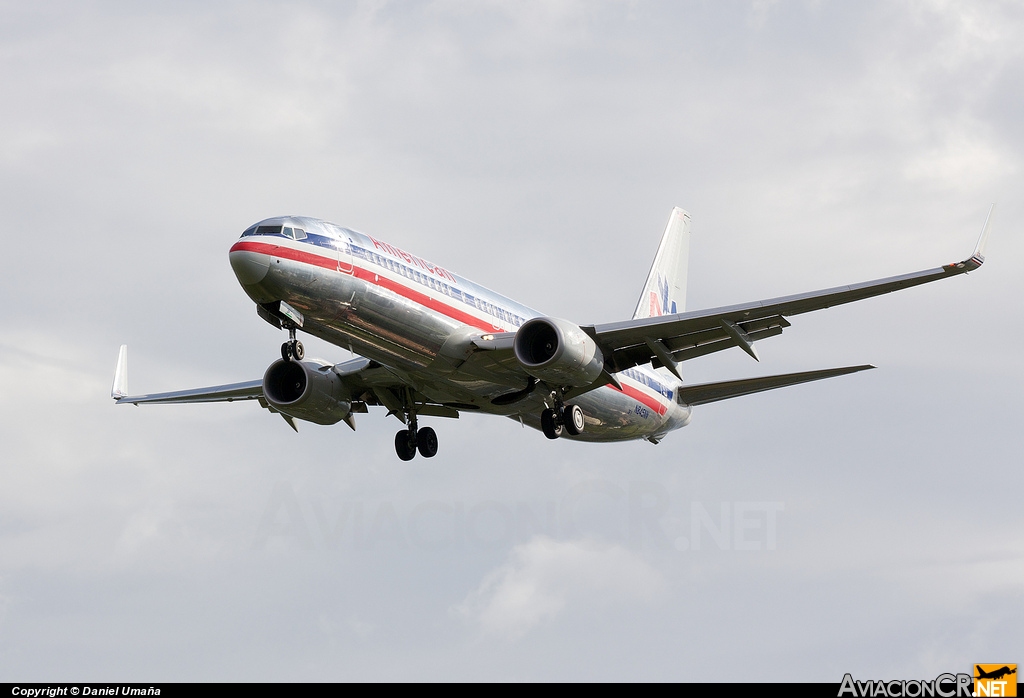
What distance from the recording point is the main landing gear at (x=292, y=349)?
31172 mm

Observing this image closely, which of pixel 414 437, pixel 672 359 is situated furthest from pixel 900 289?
pixel 414 437

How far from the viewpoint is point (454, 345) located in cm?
3306

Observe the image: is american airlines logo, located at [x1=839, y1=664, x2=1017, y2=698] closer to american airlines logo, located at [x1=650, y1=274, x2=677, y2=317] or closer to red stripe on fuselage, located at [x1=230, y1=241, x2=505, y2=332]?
red stripe on fuselage, located at [x1=230, y1=241, x2=505, y2=332]

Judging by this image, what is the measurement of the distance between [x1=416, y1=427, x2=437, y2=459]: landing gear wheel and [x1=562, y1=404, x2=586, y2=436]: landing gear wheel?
529cm

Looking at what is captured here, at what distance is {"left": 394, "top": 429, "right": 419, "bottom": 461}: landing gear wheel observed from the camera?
39.4 m

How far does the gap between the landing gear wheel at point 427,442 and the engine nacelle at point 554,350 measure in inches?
269

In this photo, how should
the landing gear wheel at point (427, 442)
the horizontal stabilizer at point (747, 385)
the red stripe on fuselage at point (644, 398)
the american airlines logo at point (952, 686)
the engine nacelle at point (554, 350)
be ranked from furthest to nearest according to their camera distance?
the landing gear wheel at point (427, 442)
the red stripe on fuselage at point (644, 398)
the horizontal stabilizer at point (747, 385)
the engine nacelle at point (554, 350)
the american airlines logo at point (952, 686)

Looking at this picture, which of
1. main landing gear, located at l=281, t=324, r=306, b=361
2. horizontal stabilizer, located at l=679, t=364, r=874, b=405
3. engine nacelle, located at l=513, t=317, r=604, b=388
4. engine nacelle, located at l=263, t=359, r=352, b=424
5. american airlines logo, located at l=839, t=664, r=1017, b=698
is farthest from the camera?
engine nacelle, located at l=263, t=359, r=352, b=424

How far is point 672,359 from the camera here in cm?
3644

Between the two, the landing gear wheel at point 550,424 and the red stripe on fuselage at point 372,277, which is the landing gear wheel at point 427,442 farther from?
the red stripe on fuselage at point 372,277

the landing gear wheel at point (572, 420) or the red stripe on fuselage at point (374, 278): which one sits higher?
the red stripe on fuselage at point (374, 278)

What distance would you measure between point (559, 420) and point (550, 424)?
0.31m

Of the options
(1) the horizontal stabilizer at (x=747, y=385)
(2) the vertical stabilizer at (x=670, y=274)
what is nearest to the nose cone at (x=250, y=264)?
(1) the horizontal stabilizer at (x=747, y=385)

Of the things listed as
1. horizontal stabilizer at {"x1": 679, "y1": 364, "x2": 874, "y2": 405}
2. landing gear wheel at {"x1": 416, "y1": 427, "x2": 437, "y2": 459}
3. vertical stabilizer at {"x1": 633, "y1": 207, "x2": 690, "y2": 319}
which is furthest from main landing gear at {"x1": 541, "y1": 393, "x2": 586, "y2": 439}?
vertical stabilizer at {"x1": 633, "y1": 207, "x2": 690, "y2": 319}
